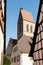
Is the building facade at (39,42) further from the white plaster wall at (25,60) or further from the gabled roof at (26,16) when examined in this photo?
the gabled roof at (26,16)

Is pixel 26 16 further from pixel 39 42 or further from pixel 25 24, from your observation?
pixel 39 42

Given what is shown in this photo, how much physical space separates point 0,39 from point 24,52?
22.0m

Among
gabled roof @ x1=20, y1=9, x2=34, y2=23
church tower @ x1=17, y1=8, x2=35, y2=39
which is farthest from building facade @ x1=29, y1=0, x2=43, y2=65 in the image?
gabled roof @ x1=20, y1=9, x2=34, y2=23

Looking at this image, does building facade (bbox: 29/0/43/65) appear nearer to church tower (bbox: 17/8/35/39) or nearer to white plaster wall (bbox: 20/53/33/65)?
white plaster wall (bbox: 20/53/33/65)

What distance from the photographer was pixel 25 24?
249 ft

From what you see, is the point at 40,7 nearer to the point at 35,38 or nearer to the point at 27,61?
the point at 35,38

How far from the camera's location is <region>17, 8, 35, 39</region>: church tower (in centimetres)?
7561

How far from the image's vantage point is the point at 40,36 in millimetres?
10500

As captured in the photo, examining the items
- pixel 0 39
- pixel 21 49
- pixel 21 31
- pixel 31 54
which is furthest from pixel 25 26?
pixel 31 54

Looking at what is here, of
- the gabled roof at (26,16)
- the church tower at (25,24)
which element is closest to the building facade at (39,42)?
the church tower at (25,24)

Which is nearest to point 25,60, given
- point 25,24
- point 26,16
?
point 25,24

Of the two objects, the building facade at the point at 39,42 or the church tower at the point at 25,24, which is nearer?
the building facade at the point at 39,42

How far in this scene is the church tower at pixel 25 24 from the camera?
75613mm

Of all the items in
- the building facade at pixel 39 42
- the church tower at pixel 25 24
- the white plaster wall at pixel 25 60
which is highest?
the building facade at pixel 39 42
